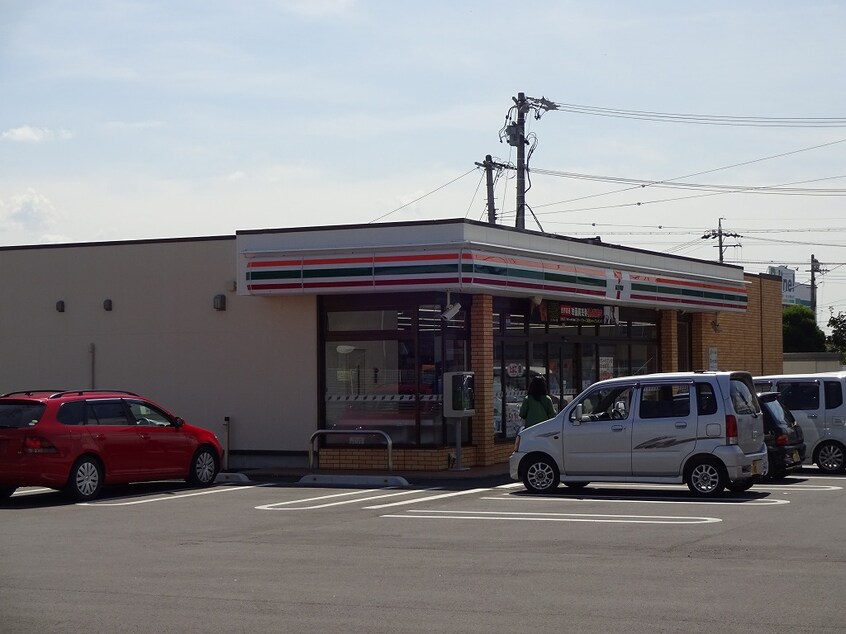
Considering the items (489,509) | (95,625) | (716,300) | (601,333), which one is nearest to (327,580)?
(95,625)

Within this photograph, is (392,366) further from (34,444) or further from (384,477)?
(34,444)

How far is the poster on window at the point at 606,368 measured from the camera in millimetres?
26625

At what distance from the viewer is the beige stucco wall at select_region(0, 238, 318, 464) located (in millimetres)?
22391

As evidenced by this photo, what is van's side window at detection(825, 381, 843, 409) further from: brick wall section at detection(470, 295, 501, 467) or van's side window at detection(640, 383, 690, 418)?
brick wall section at detection(470, 295, 501, 467)

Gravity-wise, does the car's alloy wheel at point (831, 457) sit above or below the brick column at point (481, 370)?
below

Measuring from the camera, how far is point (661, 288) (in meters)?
27.2

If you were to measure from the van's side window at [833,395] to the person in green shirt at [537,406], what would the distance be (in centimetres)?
475

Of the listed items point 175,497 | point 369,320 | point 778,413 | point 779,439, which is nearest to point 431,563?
point 175,497

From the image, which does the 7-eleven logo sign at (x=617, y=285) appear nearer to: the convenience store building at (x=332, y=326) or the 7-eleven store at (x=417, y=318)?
the convenience store building at (x=332, y=326)

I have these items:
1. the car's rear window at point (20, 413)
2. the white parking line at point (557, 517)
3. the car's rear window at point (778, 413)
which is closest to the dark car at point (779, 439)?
the car's rear window at point (778, 413)

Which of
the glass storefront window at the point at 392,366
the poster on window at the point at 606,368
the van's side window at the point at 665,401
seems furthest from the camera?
the poster on window at the point at 606,368

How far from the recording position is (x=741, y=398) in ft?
54.2

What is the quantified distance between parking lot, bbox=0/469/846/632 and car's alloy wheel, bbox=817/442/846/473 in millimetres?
3149

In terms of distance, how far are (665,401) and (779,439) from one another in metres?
2.86
